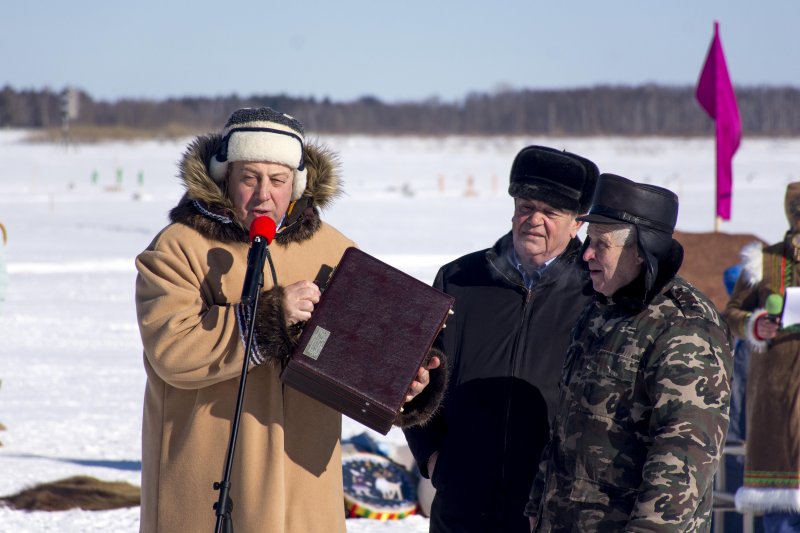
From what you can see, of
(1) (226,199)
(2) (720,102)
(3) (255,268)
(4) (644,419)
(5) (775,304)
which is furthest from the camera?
(2) (720,102)

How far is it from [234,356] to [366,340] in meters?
0.34

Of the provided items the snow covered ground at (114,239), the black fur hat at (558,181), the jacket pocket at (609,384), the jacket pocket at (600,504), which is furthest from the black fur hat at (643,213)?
the snow covered ground at (114,239)

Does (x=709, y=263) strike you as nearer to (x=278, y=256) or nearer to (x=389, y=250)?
(x=278, y=256)

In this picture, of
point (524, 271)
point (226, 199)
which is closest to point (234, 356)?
point (226, 199)

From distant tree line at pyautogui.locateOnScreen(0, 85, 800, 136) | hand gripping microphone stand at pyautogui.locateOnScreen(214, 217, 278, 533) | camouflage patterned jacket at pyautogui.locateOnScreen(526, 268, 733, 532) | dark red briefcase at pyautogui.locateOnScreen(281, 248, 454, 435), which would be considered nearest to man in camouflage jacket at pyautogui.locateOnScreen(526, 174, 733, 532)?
camouflage patterned jacket at pyautogui.locateOnScreen(526, 268, 733, 532)

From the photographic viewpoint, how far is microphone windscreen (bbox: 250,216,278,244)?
8.70 feet

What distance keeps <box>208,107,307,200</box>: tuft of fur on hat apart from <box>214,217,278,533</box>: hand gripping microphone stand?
211mm

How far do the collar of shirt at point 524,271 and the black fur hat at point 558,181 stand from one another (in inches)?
7.0

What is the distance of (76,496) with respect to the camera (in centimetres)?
557

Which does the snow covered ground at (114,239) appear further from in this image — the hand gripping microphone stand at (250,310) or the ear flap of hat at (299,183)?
the hand gripping microphone stand at (250,310)

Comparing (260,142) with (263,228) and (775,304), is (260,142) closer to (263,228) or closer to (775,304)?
(263,228)

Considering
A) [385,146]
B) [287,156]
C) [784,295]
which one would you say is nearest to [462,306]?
[287,156]

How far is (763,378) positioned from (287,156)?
2799 millimetres

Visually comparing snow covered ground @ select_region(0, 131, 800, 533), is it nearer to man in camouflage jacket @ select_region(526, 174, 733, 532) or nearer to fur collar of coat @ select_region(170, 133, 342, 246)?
fur collar of coat @ select_region(170, 133, 342, 246)
